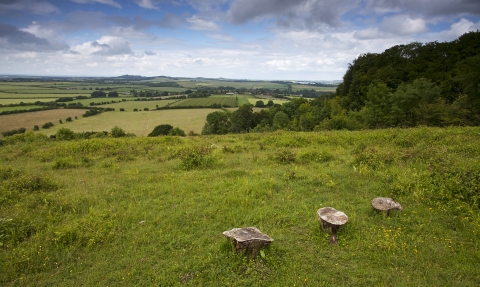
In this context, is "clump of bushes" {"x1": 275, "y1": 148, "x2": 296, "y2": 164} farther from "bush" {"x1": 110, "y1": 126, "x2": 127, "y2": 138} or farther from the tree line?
"bush" {"x1": 110, "y1": 126, "x2": 127, "y2": 138}

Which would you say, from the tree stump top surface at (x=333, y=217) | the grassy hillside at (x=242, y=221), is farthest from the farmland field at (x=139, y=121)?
the tree stump top surface at (x=333, y=217)

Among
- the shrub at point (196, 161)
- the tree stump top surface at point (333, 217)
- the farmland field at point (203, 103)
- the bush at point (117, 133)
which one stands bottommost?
the bush at point (117, 133)

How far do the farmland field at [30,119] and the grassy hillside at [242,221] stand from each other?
121 feet

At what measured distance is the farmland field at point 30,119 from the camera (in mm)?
38531

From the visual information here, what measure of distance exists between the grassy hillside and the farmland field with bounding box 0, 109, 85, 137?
3693 centimetres

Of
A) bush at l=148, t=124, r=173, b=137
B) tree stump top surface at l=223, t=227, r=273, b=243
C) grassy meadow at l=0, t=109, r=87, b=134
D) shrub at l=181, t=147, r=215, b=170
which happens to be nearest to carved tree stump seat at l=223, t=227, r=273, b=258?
tree stump top surface at l=223, t=227, r=273, b=243

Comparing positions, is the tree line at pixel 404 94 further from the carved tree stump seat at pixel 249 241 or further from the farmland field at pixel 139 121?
the carved tree stump seat at pixel 249 241

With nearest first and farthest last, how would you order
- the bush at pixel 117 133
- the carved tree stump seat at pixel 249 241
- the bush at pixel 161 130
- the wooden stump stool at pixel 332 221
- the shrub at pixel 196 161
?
the carved tree stump seat at pixel 249 241
the wooden stump stool at pixel 332 221
the shrub at pixel 196 161
the bush at pixel 117 133
the bush at pixel 161 130

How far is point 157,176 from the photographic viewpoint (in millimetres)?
11273

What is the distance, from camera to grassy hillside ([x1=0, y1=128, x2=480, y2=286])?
5.31m

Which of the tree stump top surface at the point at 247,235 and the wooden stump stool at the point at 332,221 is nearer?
the tree stump top surface at the point at 247,235

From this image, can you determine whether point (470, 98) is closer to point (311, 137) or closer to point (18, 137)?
point (311, 137)

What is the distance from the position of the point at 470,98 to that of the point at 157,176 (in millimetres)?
31183

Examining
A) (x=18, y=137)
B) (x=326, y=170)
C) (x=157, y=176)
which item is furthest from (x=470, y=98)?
(x=18, y=137)
